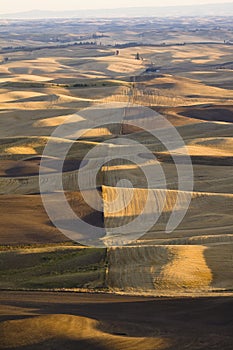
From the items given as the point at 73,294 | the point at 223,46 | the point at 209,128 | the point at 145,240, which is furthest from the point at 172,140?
the point at 223,46

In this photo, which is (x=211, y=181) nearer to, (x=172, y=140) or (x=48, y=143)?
(x=172, y=140)

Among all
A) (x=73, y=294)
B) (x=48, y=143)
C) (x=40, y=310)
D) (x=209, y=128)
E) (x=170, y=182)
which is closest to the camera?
(x=40, y=310)

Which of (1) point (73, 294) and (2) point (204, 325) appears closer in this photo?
(2) point (204, 325)

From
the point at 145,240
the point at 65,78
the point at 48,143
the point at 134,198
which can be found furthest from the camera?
the point at 65,78

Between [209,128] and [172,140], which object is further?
[209,128]

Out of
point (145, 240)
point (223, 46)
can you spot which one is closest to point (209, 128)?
point (145, 240)

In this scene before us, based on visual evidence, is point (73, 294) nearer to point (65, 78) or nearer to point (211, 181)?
point (211, 181)

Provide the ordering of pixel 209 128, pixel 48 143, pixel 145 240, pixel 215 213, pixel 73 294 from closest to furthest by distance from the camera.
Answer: pixel 73 294, pixel 145 240, pixel 215 213, pixel 48 143, pixel 209 128
